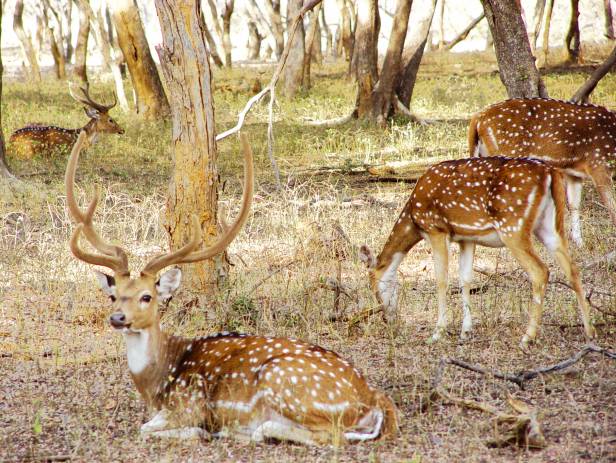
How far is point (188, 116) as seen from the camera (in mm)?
6965

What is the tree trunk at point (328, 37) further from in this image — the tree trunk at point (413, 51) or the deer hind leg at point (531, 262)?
the deer hind leg at point (531, 262)

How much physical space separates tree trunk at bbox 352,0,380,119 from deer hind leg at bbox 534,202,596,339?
30.8ft

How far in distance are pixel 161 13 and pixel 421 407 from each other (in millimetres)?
3495

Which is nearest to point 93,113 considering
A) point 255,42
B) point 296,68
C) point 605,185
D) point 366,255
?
point 296,68

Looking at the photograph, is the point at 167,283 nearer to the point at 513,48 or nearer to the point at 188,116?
the point at 188,116

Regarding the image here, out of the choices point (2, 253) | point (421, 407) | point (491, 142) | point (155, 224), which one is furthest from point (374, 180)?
point (421, 407)

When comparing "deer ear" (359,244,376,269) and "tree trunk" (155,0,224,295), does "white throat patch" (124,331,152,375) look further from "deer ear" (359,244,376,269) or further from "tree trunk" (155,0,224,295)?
"deer ear" (359,244,376,269)

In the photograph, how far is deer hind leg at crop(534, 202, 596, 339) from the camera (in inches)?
260

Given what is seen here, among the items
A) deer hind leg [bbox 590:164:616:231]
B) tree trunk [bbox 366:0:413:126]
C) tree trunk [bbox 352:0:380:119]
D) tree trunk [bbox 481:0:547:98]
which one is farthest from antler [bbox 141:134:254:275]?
tree trunk [bbox 352:0:380:119]

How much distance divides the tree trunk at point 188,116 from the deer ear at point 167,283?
4.83ft

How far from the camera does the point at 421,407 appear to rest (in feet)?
17.4

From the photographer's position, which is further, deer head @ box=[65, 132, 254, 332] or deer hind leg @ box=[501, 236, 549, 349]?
deer hind leg @ box=[501, 236, 549, 349]

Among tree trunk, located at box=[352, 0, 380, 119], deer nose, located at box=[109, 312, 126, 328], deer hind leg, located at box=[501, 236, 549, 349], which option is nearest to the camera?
deer nose, located at box=[109, 312, 126, 328]

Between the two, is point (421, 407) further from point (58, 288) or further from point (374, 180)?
point (374, 180)
